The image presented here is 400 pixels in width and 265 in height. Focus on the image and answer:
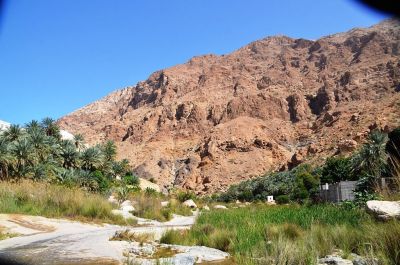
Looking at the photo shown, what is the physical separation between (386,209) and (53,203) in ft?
40.1

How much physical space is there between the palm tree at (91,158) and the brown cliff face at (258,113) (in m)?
53.0

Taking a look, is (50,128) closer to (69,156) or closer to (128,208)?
(69,156)

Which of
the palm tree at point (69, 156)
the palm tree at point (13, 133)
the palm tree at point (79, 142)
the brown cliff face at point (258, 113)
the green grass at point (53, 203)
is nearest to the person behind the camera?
the green grass at point (53, 203)

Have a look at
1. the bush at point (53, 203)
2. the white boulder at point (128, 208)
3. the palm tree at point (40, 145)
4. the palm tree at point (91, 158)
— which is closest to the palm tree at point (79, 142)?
the palm tree at point (91, 158)

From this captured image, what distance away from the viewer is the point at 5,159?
35062 mm

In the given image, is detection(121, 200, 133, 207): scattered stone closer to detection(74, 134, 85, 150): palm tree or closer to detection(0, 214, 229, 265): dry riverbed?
detection(0, 214, 229, 265): dry riverbed

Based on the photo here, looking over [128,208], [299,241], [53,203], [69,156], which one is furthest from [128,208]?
[69,156]

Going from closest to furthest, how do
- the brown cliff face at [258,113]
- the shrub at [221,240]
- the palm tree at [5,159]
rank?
the shrub at [221,240] < the palm tree at [5,159] < the brown cliff face at [258,113]

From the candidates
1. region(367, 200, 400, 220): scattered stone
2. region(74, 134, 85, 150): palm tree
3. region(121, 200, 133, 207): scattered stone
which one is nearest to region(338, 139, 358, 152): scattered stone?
region(74, 134, 85, 150): palm tree

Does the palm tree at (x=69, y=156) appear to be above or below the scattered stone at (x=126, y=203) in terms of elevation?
above

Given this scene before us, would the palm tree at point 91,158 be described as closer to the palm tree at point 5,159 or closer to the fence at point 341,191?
the palm tree at point 5,159

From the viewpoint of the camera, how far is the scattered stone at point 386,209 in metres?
8.48

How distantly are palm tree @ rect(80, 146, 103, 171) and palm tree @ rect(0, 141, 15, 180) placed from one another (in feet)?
44.1

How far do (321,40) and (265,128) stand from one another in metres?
76.7
